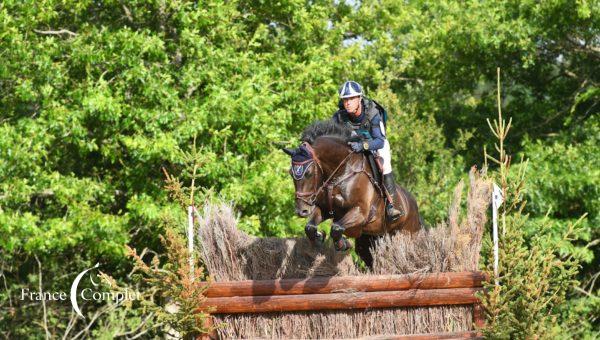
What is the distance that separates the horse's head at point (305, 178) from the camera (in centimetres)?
734

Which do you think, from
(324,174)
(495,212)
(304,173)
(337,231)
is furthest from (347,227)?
(495,212)

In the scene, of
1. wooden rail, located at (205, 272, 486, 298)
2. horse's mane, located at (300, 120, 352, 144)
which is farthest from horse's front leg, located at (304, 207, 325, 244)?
horse's mane, located at (300, 120, 352, 144)

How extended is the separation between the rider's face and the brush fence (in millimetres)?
1697

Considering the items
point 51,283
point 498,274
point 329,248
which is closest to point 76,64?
point 51,283

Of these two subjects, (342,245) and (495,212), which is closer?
(495,212)

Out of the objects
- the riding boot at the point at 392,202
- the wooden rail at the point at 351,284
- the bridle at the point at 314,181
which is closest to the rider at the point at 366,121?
the riding boot at the point at 392,202

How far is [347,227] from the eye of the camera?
25.3ft

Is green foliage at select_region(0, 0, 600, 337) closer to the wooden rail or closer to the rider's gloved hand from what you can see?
the rider's gloved hand

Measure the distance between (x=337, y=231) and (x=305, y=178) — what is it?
0.54 meters

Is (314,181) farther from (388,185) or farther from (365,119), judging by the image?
(388,185)

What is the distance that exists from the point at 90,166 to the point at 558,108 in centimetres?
1003

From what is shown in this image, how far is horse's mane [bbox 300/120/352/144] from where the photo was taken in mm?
7973

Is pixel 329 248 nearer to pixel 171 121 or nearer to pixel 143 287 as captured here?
pixel 171 121

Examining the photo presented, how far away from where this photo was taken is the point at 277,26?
18.4 metres
